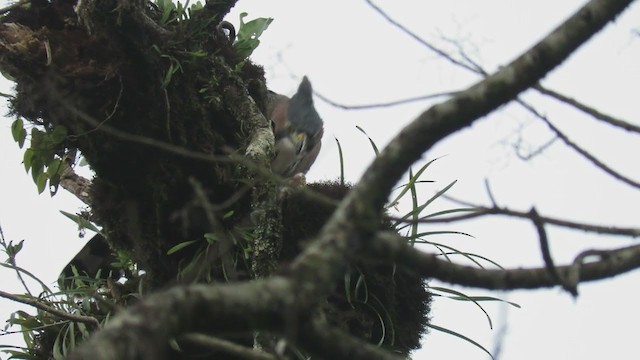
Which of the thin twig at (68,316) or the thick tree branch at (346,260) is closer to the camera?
the thick tree branch at (346,260)

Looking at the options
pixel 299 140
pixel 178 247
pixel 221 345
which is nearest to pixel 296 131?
pixel 299 140

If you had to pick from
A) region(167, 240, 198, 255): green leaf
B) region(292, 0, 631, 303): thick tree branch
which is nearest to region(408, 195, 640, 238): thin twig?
region(292, 0, 631, 303): thick tree branch

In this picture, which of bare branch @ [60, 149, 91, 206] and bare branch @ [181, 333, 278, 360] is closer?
bare branch @ [181, 333, 278, 360]

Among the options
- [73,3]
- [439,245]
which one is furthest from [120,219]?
[439,245]

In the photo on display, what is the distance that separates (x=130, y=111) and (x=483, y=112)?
2.00 meters

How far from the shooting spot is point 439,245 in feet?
11.9

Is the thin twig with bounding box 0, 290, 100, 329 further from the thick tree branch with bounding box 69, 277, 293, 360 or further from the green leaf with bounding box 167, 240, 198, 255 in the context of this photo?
the thick tree branch with bounding box 69, 277, 293, 360

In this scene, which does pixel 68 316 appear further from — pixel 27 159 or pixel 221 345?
pixel 221 345

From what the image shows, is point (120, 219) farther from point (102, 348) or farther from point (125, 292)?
point (102, 348)

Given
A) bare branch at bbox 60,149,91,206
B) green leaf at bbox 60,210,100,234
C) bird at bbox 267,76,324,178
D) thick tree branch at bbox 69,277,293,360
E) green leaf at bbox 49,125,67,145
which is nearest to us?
thick tree branch at bbox 69,277,293,360

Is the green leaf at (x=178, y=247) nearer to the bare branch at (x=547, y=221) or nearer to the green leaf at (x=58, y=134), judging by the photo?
the green leaf at (x=58, y=134)

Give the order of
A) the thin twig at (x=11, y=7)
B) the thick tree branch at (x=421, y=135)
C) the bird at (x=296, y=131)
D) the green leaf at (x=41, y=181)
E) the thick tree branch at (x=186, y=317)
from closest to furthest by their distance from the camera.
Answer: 1. the thick tree branch at (x=186, y=317)
2. the thick tree branch at (x=421, y=135)
3. the thin twig at (x=11, y=7)
4. the bird at (x=296, y=131)
5. the green leaf at (x=41, y=181)

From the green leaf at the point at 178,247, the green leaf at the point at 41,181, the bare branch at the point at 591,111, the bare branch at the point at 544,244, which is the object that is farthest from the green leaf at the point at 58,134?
the bare branch at the point at 544,244

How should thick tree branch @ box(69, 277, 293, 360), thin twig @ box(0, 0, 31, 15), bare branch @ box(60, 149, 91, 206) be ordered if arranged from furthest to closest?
bare branch @ box(60, 149, 91, 206) → thin twig @ box(0, 0, 31, 15) → thick tree branch @ box(69, 277, 293, 360)
